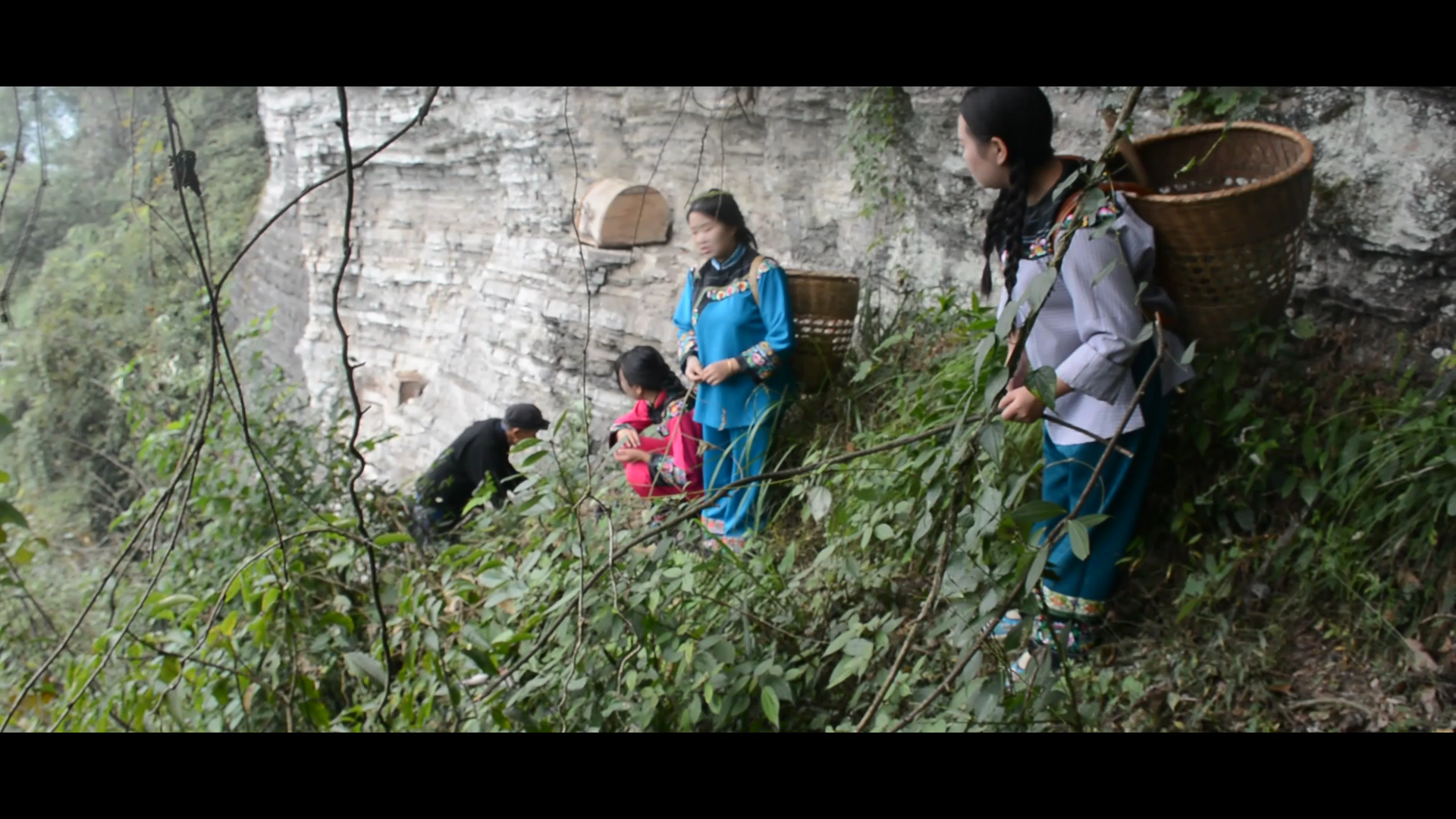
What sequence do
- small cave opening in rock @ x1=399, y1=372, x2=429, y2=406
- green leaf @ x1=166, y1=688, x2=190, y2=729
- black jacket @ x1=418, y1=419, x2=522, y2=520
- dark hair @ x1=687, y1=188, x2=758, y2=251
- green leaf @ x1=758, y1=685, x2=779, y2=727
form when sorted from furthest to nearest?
1. small cave opening in rock @ x1=399, y1=372, x2=429, y2=406
2. black jacket @ x1=418, y1=419, x2=522, y2=520
3. dark hair @ x1=687, y1=188, x2=758, y2=251
4. green leaf @ x1=758, y1=685, x2=779, y2=727
5. green leaf @ x1=166, y1=688, x2=190, y2=729

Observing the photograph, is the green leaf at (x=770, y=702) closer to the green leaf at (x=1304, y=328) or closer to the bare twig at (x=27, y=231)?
the bare twig at (x=27, y=231)

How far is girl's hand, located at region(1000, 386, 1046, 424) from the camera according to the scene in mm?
1875

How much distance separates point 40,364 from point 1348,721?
33.6ft

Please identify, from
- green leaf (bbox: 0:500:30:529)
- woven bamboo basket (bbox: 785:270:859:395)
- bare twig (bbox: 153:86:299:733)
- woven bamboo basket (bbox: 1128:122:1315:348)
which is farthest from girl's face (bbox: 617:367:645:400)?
green leaf (bbox: 0:500:30:529)

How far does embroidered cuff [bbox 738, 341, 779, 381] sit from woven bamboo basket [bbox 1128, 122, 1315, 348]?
1.47 meters

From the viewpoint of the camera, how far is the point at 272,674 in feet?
8.05

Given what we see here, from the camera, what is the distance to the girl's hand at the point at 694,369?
3.52 m

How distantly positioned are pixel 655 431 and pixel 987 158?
206 centimetres

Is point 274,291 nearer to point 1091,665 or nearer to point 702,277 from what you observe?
point 702,277

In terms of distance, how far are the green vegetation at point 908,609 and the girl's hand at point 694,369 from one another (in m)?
0.74

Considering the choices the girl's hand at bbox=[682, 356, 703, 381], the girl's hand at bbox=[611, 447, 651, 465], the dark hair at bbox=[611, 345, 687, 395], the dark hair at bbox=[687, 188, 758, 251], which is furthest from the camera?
the dark hair at bbox=[611, 345, 687, 395]

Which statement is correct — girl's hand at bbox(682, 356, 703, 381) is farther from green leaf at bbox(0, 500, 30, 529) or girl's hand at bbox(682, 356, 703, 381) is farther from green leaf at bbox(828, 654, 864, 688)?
green leaf at bbox(0, 500, 30, 529)

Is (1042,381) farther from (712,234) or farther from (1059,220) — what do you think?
(712,234)
